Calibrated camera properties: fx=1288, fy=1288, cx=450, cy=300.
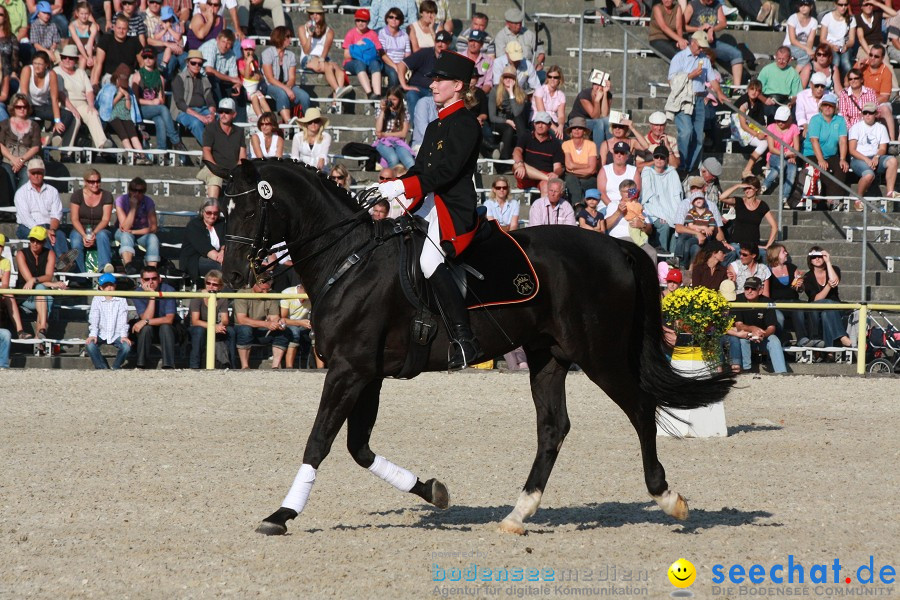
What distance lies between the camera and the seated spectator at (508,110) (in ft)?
61.5

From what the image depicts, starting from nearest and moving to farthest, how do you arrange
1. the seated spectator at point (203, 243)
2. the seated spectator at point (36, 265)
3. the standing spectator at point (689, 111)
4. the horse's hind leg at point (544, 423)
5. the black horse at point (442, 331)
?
the black horse at point (442, 331) < the horse's hind leg at point (544, 423) < the seated spectator at point (36, 265) < the seated spectator at point (203, 243) < the standing spectator at point (689, 111)

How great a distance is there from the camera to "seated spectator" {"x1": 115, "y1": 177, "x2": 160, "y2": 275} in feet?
53.1

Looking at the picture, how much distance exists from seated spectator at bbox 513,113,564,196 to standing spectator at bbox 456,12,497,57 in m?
1.94

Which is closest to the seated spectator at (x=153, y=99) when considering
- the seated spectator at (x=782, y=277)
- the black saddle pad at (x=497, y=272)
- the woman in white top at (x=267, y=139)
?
the woman in white top at (x=267, y=139)

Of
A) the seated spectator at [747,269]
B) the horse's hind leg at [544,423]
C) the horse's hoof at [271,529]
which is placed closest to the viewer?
the horse's hoof at [271,529]

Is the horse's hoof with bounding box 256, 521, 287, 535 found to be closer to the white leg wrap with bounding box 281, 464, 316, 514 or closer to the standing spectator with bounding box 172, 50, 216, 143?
the white leg wrap with bounding box 281, 464, 316, 514

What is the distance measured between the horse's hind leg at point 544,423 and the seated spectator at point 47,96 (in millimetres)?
11390

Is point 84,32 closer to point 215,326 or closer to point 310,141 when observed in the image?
point 310,141

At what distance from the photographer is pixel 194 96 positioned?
1827cm

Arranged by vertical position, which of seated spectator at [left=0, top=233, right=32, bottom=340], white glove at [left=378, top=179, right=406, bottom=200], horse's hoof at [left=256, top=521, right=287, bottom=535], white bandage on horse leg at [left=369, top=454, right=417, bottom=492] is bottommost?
seated spectator at [left=0, top=233, right=32, bottom=340]

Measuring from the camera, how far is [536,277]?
795 cm

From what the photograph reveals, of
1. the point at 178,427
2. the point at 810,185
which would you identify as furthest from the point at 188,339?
the point at 810,185

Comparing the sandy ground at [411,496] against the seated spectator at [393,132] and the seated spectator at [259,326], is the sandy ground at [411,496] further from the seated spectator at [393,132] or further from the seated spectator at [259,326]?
the seated spectator at [393,132]

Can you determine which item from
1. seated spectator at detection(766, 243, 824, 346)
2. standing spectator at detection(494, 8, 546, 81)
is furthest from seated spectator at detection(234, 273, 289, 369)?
standing spectator at detection(494, 8, 546, 81)
